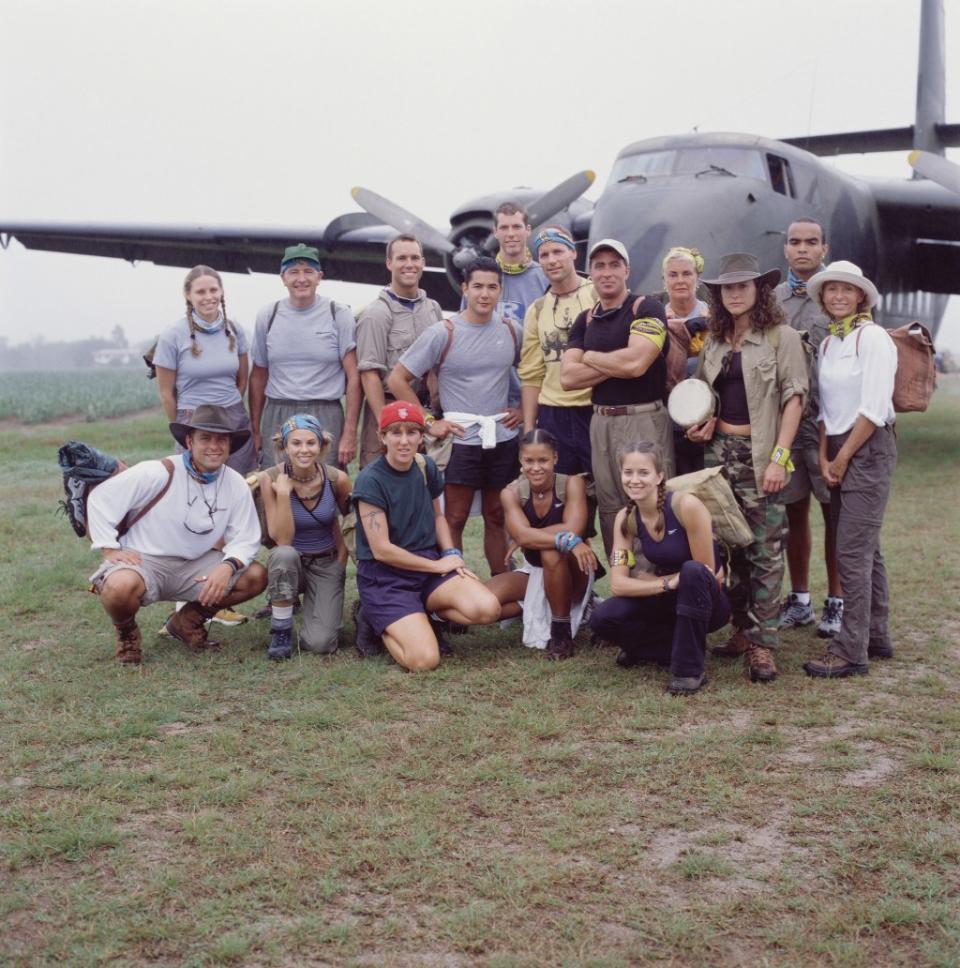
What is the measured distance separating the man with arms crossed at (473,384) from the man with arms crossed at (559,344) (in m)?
0.17

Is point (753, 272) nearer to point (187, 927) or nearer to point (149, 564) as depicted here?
point (149, 564)

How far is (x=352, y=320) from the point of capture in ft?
20.1

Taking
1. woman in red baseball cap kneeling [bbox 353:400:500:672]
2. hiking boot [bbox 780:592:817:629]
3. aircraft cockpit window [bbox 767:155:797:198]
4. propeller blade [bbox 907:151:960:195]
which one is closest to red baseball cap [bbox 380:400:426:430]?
woman in red baseball cap kneeling [bbox 353:400:500:672]

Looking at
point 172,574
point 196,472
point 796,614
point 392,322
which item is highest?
point 392,322

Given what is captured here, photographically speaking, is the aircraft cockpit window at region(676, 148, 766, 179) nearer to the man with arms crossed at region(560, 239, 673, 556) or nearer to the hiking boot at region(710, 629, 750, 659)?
the man with arms crossed at region(560, 239, 673, 556)

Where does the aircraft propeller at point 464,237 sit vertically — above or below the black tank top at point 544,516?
above

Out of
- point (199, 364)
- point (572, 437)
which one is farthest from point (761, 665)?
point (199, 364)

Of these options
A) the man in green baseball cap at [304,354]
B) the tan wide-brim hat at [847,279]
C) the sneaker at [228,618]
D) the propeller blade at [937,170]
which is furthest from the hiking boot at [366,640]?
the propeller blade at [937,170]

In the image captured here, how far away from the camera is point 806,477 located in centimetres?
553

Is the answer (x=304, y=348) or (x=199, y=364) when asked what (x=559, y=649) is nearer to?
(x=304, y=348)

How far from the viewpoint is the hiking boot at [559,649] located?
5.38 meters

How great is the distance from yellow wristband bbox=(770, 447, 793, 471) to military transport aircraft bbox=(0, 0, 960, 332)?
15.4ft

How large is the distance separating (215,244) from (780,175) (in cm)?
982

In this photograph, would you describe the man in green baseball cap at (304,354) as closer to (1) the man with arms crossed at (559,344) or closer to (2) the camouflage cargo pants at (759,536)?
(1) the man with arms crossed at (559,344)
